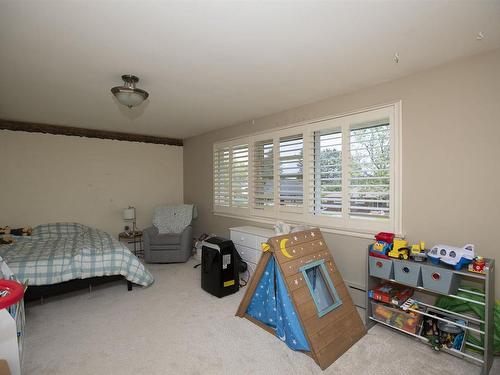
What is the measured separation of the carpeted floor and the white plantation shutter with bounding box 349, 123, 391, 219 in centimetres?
117

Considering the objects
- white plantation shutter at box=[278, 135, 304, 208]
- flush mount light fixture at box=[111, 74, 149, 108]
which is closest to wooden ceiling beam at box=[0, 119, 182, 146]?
flush mount light fixture at box=[111, 74, 149, 108]

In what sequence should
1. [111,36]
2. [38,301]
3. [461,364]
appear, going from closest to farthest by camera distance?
[111,36] < [461,364] < [38,301]

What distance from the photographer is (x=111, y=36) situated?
5.99ft

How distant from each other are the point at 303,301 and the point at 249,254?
155cm

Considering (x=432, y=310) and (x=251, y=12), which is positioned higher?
(x=251, y=12)

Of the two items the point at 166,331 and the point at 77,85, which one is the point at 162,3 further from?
the point at 166,331

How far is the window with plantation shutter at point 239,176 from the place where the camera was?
4309 millimetres

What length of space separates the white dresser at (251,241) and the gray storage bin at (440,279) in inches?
68.4

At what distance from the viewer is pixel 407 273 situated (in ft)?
7.16

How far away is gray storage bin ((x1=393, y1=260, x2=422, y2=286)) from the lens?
213 cm

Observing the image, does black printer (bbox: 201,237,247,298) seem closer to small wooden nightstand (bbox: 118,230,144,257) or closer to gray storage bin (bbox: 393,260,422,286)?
gray storage bin (bbox: 393,260,422,286)

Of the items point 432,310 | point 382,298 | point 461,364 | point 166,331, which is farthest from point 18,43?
point 461,364

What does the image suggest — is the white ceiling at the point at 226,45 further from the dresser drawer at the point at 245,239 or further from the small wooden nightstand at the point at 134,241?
the small wooden nightstand at the point at 134,241

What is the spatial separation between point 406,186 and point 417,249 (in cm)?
60
